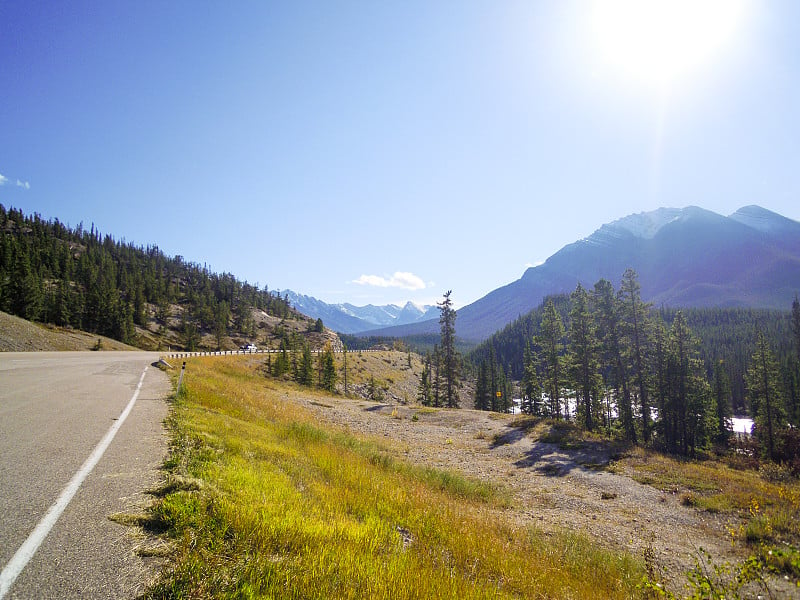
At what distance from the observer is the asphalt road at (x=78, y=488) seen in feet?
10.8

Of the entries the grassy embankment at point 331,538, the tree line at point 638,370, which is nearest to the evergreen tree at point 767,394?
the tree line at point 638,370

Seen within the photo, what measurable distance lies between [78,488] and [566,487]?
16498mm

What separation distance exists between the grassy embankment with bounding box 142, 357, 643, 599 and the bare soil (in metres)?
1.69

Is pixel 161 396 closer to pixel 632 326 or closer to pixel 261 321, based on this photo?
pixel 632 326

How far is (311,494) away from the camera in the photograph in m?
6.97

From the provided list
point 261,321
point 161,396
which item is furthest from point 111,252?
point 161,396

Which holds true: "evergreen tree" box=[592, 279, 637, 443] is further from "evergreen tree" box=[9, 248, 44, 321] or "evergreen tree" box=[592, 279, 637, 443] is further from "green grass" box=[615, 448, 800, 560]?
"evergreen tree" box=[9, 248, 44, 321]

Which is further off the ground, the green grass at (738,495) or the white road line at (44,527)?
the white road line at (44,527)

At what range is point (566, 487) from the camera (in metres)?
15.2

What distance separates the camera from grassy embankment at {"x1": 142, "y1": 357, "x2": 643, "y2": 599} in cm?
371

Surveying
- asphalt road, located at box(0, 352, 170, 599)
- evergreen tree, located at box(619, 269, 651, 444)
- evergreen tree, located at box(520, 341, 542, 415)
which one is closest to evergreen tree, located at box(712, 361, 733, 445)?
evergreen tree, located at box(520, 341, 542, 415)

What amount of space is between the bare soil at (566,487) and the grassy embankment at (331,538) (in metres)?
1.69

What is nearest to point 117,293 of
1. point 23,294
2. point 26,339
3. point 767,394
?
point 23,294

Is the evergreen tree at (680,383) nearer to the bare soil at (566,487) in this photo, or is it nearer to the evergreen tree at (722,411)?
the bare soil at (566,487)
